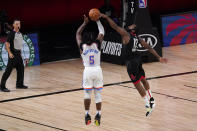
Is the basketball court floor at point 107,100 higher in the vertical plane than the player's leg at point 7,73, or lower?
lower

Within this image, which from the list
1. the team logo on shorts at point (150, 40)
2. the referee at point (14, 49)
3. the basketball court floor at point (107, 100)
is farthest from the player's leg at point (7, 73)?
the team logo on shorts at point (150, 40)

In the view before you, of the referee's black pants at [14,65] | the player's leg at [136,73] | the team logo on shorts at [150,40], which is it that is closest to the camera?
the player's leg at [136,73]

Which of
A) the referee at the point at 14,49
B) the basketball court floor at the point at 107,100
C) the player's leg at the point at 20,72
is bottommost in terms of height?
the basketball court floor at the point at 107,100

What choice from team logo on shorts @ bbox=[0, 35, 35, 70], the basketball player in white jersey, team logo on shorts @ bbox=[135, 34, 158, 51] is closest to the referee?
team logo on shorts @ bbox=[0, 35, 35, 70]

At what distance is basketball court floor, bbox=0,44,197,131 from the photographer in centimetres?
1032

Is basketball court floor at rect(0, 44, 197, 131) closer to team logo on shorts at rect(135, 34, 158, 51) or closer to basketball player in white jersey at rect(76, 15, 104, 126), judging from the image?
team logo on shorts at rect(135, 34, 158, 51)

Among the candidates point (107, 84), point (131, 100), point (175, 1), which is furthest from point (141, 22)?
point (175, 1)

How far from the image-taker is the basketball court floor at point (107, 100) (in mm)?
10320

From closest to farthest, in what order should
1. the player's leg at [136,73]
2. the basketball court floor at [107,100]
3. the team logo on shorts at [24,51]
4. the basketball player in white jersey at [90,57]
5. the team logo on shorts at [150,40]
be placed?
the basketball player in white jersey at [90,57] < the basketball court floor at [107,100] < the player's leg at [136,73] < the team logo on shorts at [24,51] < the team logo on shorts at [150,40]

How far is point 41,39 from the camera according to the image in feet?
69.7

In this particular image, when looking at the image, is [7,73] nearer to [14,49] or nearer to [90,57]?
[14,49]

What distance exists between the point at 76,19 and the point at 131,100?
1176cm

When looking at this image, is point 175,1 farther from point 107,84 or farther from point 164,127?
point 164,127

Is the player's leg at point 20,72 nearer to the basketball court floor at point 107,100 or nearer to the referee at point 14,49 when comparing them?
the referee at point 14,49
